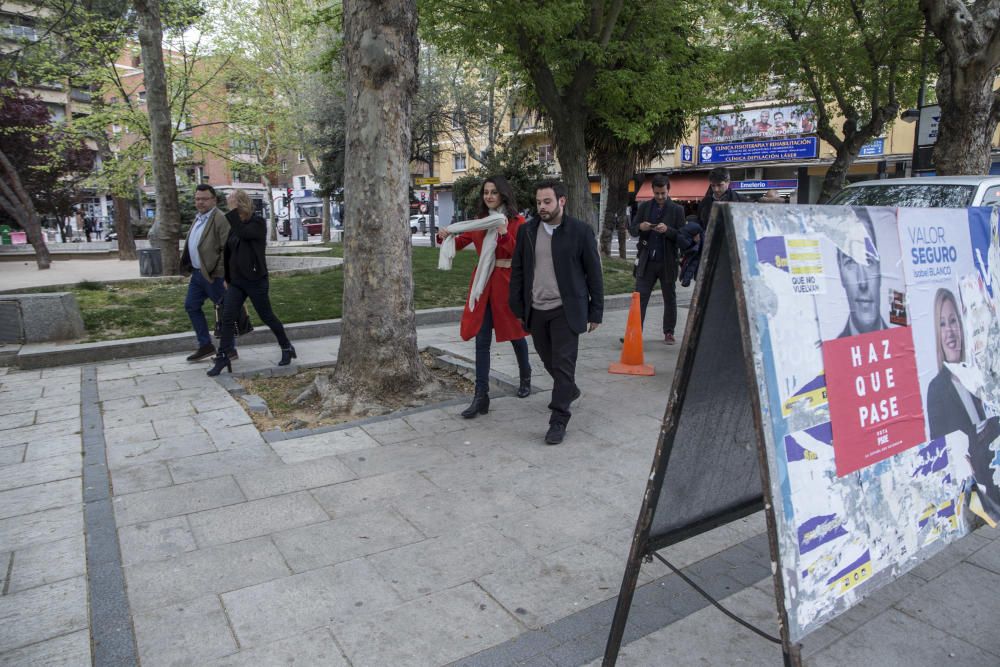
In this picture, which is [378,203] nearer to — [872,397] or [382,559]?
[382,559]

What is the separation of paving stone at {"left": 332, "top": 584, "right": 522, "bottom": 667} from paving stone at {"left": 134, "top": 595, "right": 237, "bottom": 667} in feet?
1.47

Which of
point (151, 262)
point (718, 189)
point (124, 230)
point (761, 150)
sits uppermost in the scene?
point (761, 150)

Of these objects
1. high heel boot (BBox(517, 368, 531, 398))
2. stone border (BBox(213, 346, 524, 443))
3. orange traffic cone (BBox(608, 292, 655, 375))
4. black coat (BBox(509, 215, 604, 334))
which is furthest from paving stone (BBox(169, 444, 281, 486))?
orange traffic cone (BBox(608, 292, 655, 375))

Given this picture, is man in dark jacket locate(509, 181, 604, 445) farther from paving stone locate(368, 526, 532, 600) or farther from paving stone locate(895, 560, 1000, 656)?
paving stone locate(895, 560, 1000, 656)

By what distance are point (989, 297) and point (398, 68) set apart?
426 cm

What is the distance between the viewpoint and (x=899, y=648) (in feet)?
8.46

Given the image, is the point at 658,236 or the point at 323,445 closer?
the point at 323,445

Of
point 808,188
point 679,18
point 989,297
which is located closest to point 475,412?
point 989,297

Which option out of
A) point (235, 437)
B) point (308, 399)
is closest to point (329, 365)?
point (308, 399)

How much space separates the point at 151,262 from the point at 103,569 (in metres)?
11.9

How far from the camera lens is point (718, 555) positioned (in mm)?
3328

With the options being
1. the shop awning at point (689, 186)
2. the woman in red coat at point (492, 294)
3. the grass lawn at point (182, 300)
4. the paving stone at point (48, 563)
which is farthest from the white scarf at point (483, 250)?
the shop awning at point (689, 186)

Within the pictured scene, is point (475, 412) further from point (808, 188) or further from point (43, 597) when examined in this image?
point (808, 188)

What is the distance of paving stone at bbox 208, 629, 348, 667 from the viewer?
8.14 ft
